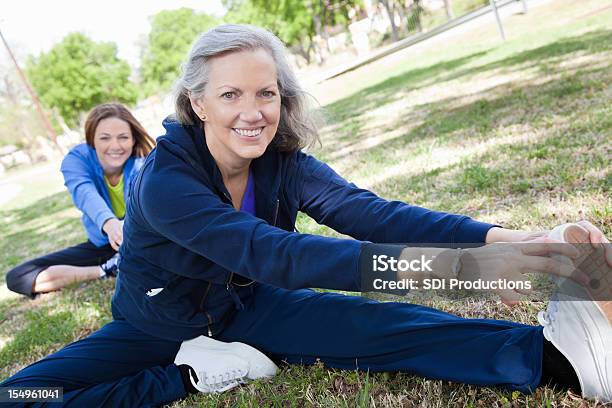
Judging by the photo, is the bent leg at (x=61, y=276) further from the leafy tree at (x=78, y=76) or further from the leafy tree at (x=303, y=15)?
the leafy tree at (x=78, y=76)

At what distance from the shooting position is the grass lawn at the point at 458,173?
7.48 ft

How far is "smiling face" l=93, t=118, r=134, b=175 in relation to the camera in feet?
14.5

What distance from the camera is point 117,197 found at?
4.61 metres

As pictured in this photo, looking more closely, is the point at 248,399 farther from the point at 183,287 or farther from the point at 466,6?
the point at 466,6

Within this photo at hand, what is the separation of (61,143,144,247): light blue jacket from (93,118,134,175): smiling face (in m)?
0.08

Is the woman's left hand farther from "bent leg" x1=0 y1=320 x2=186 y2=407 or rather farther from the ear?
"bent leg" x1=0 y1=320 x2=186 y2=407

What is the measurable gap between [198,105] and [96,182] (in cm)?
261

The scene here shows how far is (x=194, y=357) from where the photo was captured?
2.46 metres

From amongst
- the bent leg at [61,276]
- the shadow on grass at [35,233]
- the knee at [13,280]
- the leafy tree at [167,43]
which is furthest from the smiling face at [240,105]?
the leafy tree at [167,43]

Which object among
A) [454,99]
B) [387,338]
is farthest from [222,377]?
[454,99]

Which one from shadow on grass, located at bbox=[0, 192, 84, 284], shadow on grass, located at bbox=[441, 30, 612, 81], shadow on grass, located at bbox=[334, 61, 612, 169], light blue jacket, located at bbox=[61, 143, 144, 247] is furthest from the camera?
shadow on grass, located at bbox=[441, 30, 612, 81]

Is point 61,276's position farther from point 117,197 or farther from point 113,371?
point 113,371

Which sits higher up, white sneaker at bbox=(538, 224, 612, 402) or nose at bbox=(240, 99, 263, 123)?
nose at bbox=(240, 99, 263, 123)

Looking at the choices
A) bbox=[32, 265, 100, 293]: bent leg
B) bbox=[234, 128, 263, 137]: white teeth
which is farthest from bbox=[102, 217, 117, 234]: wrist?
bbox=[234, 128, 263, 137]: white teeth
